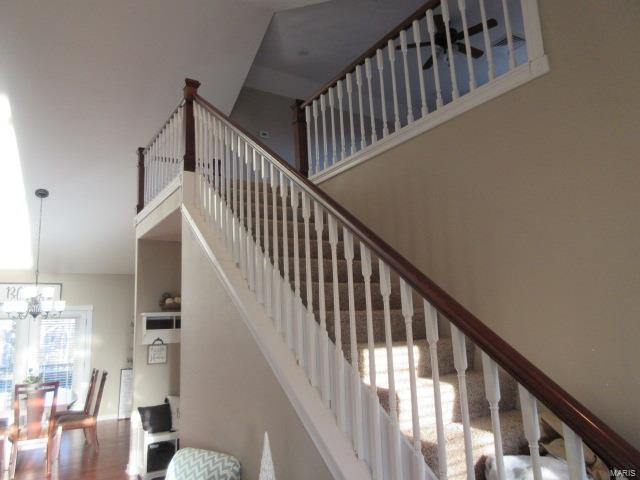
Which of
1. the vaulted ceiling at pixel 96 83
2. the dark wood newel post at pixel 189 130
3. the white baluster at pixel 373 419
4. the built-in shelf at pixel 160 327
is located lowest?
the white baluster at pixel 373 419

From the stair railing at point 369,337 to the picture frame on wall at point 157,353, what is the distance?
230cm

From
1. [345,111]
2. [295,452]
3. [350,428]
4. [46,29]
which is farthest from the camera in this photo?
[345,111]

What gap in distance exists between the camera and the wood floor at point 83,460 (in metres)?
4.62

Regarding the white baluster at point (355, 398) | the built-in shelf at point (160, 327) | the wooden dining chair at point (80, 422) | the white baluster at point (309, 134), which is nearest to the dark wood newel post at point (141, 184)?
the built-in shelf at point (160, 327)

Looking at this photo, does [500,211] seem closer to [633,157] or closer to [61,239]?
[633,157]

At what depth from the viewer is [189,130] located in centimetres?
327

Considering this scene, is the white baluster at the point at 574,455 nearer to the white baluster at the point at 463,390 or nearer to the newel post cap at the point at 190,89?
the white baluster at the point at 463,390

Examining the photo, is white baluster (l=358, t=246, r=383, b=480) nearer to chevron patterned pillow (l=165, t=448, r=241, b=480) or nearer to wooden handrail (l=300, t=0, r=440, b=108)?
chevron patterned pillow (l=165, t=448, r=241, b=480)

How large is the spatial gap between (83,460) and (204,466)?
4.07 m

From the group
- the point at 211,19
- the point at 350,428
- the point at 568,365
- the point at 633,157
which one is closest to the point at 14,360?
the point at 211,19

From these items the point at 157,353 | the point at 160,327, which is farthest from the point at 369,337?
the point at 157,353

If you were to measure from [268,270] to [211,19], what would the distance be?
375cm

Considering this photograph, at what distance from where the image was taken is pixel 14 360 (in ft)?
23.2

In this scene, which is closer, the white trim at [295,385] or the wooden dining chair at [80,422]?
the white trim at [295,385]
